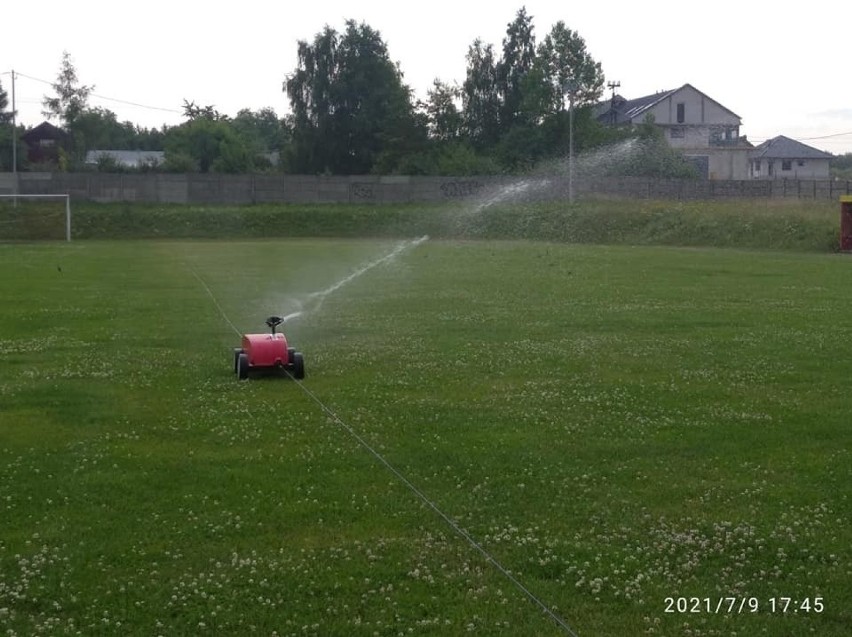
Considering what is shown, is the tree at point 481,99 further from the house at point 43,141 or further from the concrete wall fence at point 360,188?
the house at point 43,141

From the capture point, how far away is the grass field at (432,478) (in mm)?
6633

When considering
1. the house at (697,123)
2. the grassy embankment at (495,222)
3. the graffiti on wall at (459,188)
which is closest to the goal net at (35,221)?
the grassy embankment at (495,222)

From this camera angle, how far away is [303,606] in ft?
21.6

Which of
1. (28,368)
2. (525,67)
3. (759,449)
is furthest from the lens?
(525,67)

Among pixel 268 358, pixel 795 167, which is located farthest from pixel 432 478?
pixel 795 167

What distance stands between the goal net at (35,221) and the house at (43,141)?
55652mm

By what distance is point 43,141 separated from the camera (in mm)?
130375

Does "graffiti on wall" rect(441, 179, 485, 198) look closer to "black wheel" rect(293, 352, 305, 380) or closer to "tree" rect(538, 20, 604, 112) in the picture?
"tree" rect(538, 20, 604, 112)

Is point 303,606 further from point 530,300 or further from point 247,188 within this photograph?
point 247,188

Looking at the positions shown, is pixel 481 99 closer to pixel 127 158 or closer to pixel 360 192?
pixel 360 192

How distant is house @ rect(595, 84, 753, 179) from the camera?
10894 cm

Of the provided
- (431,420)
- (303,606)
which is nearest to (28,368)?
(431,420)

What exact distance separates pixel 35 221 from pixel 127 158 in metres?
70.0

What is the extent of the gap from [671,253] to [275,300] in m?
25.7
